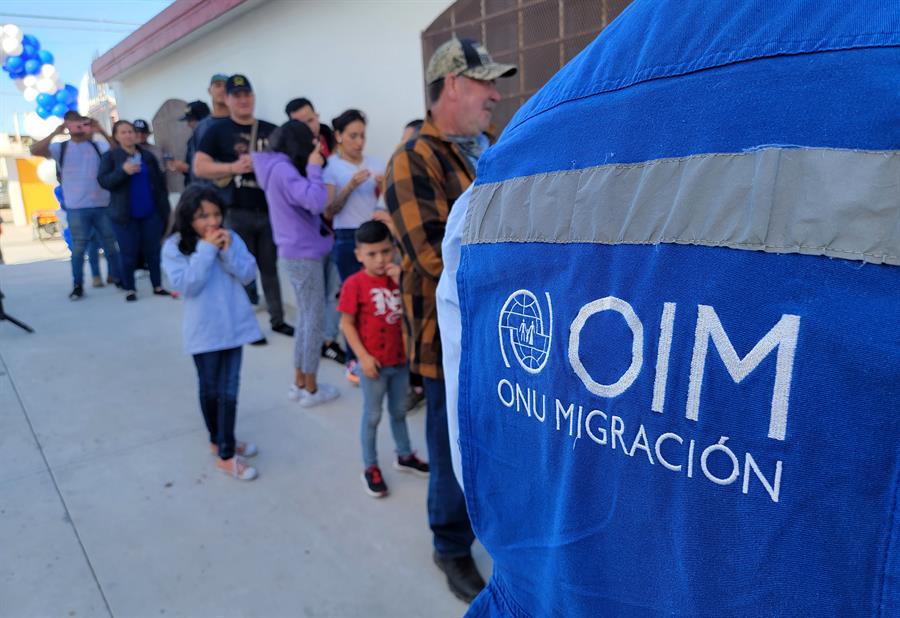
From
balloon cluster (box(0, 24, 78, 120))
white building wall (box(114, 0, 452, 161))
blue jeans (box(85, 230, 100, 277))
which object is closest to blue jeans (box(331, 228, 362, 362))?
white building wall (box(114, 0, 452, 161))

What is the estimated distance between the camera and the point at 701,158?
56 cm

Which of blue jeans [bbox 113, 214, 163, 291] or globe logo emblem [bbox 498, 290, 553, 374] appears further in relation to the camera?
blue jeans [bbox 113, 214, 163, 291]

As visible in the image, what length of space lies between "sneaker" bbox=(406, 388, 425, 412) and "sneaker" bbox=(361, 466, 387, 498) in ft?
3.00

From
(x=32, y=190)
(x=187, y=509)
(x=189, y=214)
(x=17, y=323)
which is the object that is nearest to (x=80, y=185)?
(x=17, y=323)

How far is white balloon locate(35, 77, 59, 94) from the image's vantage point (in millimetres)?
12099

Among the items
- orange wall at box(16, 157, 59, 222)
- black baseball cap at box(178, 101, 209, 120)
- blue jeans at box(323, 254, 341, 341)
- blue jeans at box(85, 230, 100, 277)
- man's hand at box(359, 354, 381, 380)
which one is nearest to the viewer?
man's hand at box(359, 354, 381, 380)

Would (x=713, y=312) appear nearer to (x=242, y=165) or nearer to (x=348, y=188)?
(x=348, y=188)

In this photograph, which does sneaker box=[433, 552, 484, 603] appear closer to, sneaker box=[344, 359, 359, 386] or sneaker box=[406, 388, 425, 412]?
sneaker box=[406, 388, 425, 412]

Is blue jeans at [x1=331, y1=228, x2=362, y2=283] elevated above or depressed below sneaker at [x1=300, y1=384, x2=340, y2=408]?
above

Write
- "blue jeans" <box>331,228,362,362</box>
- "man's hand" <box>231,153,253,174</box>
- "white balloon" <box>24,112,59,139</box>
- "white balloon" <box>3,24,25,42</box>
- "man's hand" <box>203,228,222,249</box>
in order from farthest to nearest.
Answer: "white balloon" <box>24,112,59,139</box> < "white balloon" <box>3,24,25,42</box> < "man's hand" <box>231,153,253,174</box> < "blue jeans" <box>331,228,362,362</box> < "man's hand" <box>203,228,222,249</box>

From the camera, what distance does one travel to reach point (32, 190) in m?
19.1

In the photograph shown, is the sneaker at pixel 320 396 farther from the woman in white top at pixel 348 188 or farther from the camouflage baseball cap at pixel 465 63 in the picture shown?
the camouflage baseball cap at pixel 465 63

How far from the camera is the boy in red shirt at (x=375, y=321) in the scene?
270 centimetres

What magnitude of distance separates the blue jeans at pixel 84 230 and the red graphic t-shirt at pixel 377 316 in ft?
17.7
